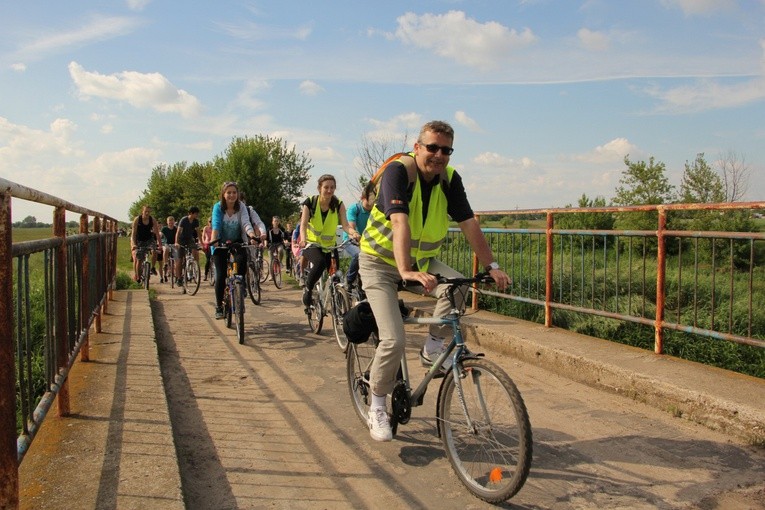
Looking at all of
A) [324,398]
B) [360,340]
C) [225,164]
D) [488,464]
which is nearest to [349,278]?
[324,398]

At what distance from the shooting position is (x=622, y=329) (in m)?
6.84

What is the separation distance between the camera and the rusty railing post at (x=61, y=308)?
3777 mm

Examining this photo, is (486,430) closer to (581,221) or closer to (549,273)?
(549,273)

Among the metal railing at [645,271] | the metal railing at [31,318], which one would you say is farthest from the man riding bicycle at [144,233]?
the metal railing at [645,271]

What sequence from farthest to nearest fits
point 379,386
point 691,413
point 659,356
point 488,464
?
1. point 659,356
2. point 691,413
3. point 379,386
4. point 488,464

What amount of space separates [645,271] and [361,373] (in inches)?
137

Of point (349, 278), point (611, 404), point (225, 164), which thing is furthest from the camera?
point (225, 164)

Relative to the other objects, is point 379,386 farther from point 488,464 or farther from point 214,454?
point 214,454

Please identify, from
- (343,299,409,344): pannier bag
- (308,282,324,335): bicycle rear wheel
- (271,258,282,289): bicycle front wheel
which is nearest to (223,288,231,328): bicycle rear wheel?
(308,282,324,335): bicycle rear wheel

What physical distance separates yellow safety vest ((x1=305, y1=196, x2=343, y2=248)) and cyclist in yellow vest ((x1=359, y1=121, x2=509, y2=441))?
389cm

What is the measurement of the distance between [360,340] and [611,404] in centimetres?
224

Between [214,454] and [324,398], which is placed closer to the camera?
[214,454]

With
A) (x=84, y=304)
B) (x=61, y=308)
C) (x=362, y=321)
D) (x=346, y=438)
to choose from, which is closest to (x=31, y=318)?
(x=61, y=308)

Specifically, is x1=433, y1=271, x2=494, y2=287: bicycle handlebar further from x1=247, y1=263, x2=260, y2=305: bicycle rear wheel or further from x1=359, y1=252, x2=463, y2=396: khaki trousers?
x1=247, y1=263, x2=260, y2=305: bicycle rear wheel
